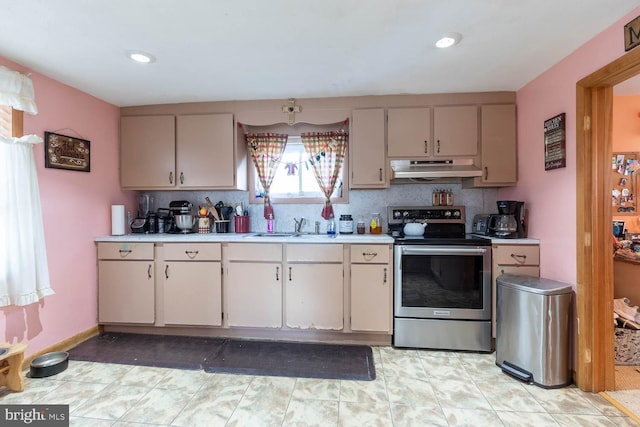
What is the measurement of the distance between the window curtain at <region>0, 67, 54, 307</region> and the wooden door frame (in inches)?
150

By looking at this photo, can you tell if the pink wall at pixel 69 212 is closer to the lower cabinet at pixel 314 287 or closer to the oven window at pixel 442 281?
the lower cabinet at pixel 314 287

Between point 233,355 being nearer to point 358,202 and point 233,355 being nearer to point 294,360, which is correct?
point 294,360

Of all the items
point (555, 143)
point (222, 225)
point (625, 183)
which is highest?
point (555, 143)

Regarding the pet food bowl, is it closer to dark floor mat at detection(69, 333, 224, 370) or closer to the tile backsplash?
dark floor mat at detection(69, 333, 224, 370)

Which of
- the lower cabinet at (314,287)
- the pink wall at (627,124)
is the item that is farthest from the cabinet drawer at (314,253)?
the pink wall at (627,124)

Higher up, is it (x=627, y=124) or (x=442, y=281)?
(x=627, y=124)

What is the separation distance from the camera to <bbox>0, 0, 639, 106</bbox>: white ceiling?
1599mm

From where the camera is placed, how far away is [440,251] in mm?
2457

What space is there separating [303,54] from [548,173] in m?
2.10

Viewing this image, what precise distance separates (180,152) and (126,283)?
1372 millimetres

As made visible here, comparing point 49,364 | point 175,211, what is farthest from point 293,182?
point 49,364

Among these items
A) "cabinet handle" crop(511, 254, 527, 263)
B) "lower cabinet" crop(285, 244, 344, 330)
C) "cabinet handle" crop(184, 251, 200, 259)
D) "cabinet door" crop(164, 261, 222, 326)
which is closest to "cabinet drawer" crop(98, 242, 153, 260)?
"cabinet door" crop(164, 261, 222, 326)

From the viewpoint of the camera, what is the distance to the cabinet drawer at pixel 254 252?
263 centimetres

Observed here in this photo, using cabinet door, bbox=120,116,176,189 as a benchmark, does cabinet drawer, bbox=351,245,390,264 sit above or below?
below
